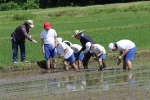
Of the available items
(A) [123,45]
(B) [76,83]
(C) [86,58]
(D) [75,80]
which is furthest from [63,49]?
(B) [76,83]

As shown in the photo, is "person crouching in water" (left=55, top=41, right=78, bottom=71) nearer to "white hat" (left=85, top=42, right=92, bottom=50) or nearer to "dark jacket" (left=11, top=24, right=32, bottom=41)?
"white hat" (left=85, top=42, right=92, bottom=50)

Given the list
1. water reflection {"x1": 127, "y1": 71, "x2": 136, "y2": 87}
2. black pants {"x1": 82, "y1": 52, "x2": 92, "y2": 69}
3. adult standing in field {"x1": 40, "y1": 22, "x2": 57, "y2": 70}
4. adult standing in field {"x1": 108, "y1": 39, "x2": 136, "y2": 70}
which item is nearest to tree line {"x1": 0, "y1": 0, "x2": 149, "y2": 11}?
adult standing in field {"x1": 40, "y1": 22, "x2": 57, "y2": 70}

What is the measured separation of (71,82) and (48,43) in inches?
123

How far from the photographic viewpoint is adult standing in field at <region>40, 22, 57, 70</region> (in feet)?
43.1

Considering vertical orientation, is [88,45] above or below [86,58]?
above

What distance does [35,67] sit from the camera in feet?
45.5

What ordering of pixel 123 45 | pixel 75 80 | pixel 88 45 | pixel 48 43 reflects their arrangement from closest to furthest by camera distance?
pixel 75 80 < pixel 123 45 < pixel 88 45 < pixel 48 43

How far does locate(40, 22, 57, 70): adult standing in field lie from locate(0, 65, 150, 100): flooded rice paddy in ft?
2.49

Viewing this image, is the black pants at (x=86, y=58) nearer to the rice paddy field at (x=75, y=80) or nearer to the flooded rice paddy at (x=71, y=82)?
the rice paddy field at (x=75, y=80)

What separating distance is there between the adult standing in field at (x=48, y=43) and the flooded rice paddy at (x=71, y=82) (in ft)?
2.49

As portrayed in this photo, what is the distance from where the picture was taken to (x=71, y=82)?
10430mm

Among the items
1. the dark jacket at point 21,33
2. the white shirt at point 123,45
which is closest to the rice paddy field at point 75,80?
the white shirt at point 123,45

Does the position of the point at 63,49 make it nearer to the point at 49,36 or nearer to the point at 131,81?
the point at 49,36

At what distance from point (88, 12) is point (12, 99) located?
31051 mm
